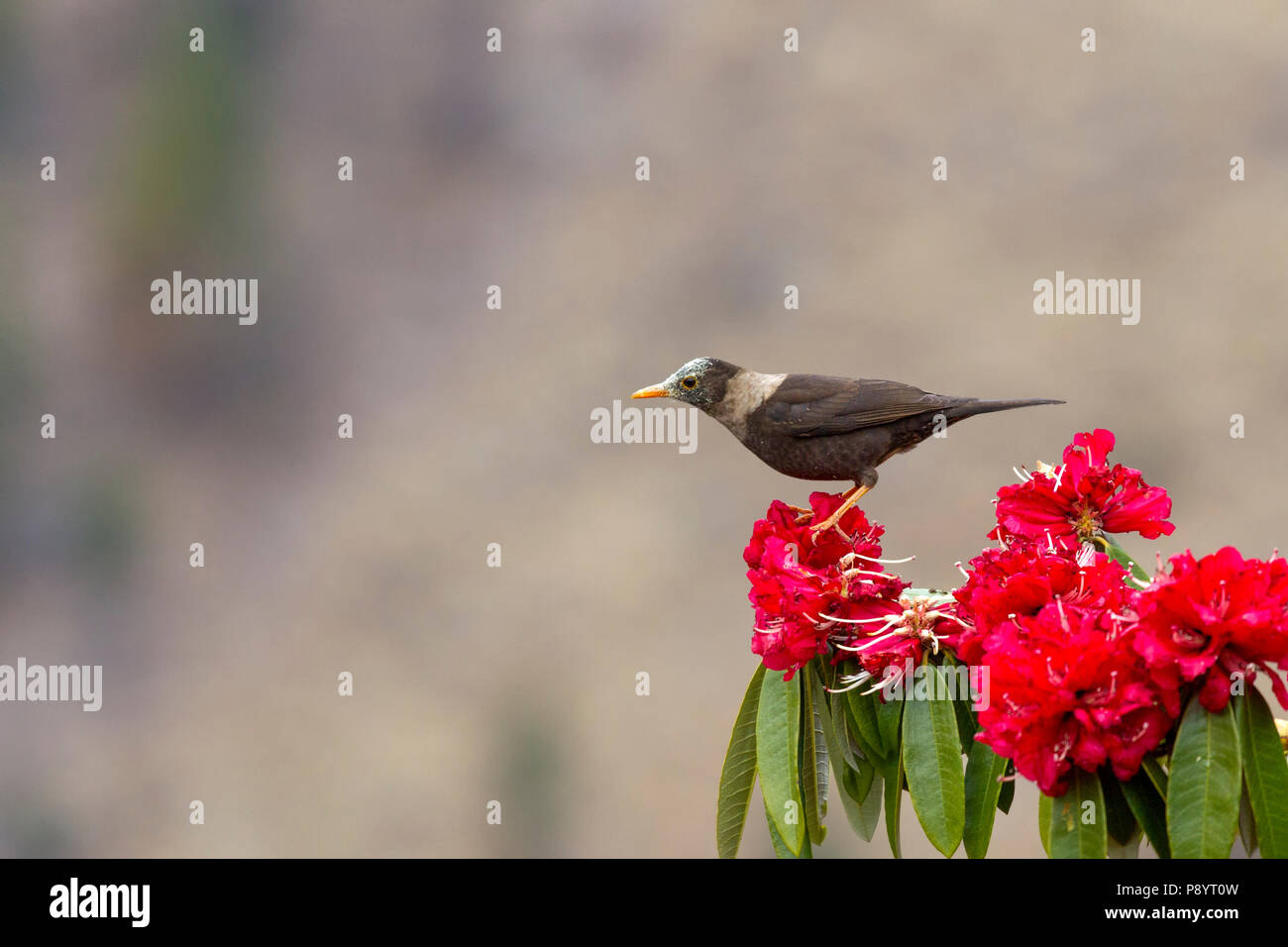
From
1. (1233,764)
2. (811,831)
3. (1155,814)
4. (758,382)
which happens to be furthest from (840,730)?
(758,382)

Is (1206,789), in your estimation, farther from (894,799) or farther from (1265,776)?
(894,799)

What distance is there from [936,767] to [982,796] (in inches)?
3.2

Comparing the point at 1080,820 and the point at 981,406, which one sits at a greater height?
the point at 981,406

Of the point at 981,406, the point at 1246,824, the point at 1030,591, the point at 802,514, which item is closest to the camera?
the point at 1246,824

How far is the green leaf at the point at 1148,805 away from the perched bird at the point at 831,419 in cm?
82

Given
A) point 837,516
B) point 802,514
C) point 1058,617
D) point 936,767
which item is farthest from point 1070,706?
point 802,514

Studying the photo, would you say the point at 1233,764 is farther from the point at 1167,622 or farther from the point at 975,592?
the point at 975,592

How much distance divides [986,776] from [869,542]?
39 centimetres

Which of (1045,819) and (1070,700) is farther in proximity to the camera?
(1045,819)

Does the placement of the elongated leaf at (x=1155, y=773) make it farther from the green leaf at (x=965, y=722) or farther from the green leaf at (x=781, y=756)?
the green leaf at (x=781, y=756)

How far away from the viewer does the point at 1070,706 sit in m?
1.30

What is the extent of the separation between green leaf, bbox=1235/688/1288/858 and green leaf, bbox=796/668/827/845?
56cm

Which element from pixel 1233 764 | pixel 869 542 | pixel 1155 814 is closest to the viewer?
pixel 1233 764
